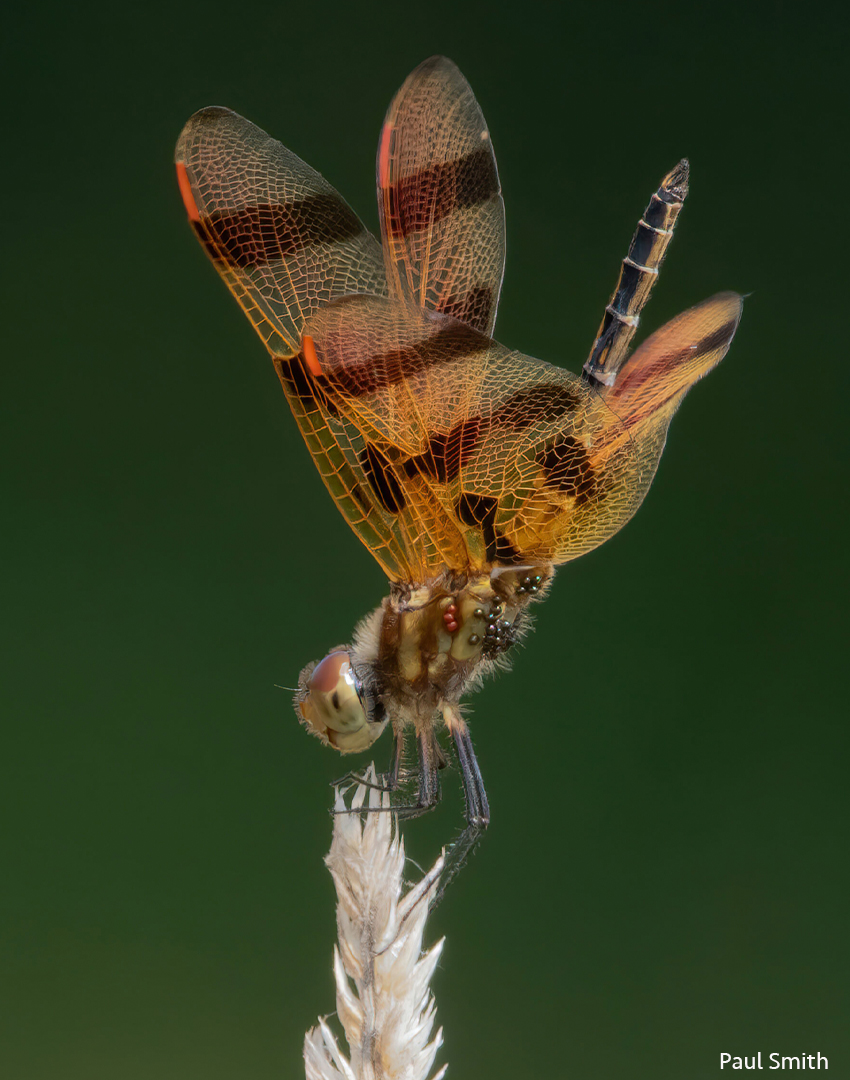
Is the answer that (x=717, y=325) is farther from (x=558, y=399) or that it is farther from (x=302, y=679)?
(x=302, y=679)

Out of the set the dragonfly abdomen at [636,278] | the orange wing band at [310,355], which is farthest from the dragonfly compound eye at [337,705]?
the dragonfly abdomen at [636,278]

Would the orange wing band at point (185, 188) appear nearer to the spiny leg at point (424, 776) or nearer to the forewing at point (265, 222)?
the forewing at point (265, 222)

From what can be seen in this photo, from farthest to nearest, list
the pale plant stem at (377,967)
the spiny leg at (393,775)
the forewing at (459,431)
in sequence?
the spiny leg at (393,775) → the forewing at (459,431) → the pale plant stem at (377,967)

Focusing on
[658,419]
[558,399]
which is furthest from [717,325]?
[558,399]

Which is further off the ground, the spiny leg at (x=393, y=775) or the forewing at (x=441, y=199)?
the forewing at (x=441, y=199)

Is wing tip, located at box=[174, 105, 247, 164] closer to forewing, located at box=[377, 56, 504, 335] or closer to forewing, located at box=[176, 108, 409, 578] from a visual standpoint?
forewing, located at box=[176, 108, 409, 578]

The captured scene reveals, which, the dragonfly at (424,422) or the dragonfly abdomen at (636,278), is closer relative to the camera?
the dragonfly at (424,422)
